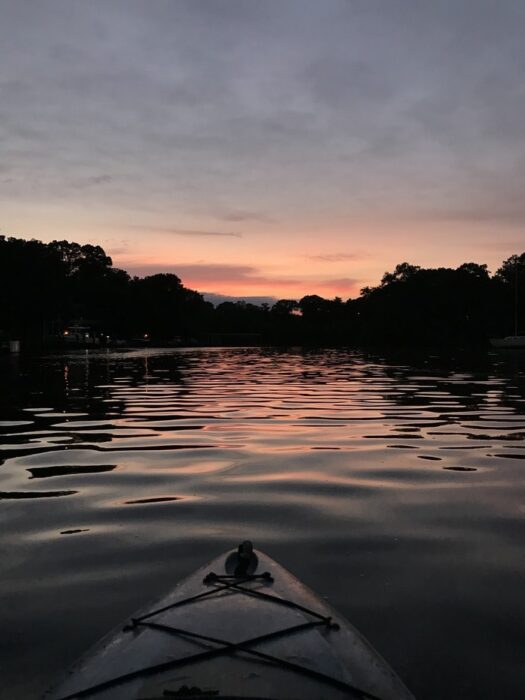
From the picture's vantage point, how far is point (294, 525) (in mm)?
5148

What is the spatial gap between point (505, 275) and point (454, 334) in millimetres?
23898

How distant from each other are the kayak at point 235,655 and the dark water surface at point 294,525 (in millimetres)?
427

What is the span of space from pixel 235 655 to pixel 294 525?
105 inches

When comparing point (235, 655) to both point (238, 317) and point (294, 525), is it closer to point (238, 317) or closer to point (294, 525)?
point (294, 525)

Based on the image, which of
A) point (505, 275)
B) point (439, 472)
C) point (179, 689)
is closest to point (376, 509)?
point (439, 472)

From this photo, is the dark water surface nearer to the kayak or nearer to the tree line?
the kayak

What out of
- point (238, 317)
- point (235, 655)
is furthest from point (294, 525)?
point (238, 317)

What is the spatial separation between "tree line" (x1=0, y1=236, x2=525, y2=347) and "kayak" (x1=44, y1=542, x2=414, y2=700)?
67924 mm

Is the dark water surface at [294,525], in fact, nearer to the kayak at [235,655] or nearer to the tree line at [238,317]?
the kayak at [235,655]

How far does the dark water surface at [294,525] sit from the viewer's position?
3271 mm

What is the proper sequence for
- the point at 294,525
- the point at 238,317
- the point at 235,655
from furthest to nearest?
the point at 238,317, the point at 294,525, the point at 235,655

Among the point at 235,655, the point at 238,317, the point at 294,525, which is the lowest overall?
the point at 294,525

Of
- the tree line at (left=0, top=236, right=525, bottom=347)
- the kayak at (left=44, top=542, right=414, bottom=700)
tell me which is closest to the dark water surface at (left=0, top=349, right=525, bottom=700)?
the kayak at (left=44, top=542, right=414, bottom=700)

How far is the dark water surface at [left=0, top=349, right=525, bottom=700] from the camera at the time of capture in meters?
3.27
